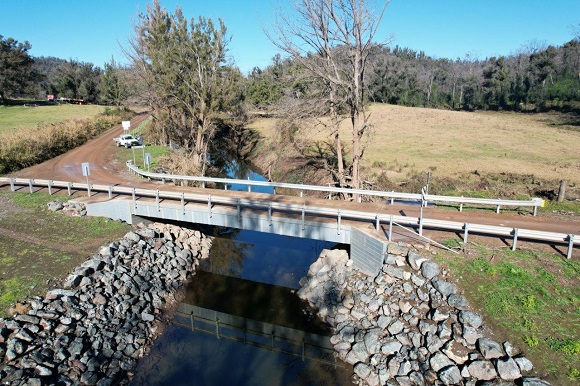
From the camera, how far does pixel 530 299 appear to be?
12.4 m

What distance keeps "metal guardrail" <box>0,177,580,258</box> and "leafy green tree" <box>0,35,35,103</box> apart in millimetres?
58053

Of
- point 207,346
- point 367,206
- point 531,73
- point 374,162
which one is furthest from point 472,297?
point 531,73

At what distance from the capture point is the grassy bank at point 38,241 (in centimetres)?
1506

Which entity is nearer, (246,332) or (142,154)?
(246,332)

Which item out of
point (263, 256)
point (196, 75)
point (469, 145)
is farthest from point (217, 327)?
point (469, 145)

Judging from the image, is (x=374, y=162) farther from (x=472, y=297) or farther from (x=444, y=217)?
(x=472, y=297)

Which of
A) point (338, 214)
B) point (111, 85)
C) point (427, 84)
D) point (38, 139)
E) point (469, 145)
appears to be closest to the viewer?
point (338, 214)

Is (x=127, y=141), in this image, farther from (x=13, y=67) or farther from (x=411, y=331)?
(x=13, y=67)

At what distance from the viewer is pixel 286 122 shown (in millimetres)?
26172

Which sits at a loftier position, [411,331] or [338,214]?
[338,214]

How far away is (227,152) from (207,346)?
132 feet

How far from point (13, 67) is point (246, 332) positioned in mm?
77547

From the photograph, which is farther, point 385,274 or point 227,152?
point 227,152

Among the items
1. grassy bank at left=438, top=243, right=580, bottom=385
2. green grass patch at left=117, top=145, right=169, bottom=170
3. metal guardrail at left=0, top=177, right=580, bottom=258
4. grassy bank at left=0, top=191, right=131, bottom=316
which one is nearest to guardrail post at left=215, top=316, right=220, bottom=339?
metal guardrail at left=0, top=177, right=580, bottom=258
